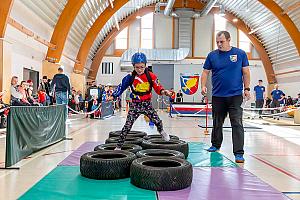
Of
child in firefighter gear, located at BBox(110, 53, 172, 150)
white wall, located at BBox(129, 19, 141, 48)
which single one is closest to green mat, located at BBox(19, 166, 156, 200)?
child in firefighter gear, located at BBox(110, 53, 172, 150)

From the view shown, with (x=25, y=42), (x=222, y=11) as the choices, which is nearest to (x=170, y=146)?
(x=25, y=42)

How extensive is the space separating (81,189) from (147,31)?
27535 mm

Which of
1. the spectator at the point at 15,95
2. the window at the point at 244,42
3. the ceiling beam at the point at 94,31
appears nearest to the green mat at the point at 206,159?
the spectator at the point at 15,95

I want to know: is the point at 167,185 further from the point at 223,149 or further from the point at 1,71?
the point at 1,71

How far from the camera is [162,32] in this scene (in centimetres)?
2936

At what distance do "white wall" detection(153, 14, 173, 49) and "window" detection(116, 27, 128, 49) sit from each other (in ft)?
9.17

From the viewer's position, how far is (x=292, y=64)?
24672mm

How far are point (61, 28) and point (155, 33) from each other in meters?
13.8

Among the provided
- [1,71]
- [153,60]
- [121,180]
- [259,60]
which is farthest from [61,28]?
[259,60]

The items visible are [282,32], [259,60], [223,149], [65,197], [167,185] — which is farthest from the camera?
[259,60]

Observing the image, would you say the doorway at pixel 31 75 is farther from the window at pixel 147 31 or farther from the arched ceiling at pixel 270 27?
the arched ceiling at pixel 270 27

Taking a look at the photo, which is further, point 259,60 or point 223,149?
point 259,60

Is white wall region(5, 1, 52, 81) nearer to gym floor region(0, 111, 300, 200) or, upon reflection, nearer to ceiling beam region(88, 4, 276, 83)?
gym floor region(0, 111, 300, 200)

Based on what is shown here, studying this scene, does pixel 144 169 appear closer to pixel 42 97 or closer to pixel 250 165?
pixel 250 165
